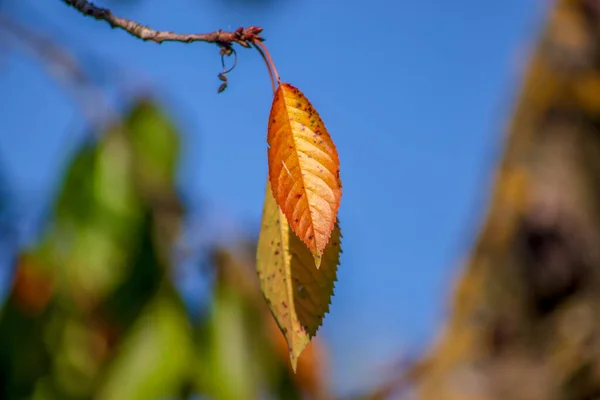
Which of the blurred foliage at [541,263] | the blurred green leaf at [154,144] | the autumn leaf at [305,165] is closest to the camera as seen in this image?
the autumn leaf at [305,165]

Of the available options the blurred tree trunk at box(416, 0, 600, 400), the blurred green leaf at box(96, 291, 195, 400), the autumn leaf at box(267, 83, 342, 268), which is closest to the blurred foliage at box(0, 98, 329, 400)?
the blurred green leaf at box(96, 291, 195, 400)

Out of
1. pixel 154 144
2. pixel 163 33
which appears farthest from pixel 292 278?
pixel 154 144

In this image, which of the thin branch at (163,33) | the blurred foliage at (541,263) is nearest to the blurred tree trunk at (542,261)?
the blurred foliage at (541,263)

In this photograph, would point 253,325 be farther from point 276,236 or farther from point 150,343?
point 276,236

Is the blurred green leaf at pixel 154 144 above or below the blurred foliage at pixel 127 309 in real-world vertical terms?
above

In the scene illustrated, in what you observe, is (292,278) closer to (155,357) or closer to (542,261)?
(155,357)

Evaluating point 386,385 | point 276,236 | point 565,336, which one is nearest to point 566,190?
point 565,336

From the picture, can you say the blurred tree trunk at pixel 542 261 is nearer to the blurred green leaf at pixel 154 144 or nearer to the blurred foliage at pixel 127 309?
the blurred foliage at pixel 127 309

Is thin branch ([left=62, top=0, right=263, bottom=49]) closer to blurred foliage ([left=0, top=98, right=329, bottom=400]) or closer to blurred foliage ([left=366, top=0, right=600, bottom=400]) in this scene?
blurred foliage ([left=0, top=98, right=329, bottom=400])
